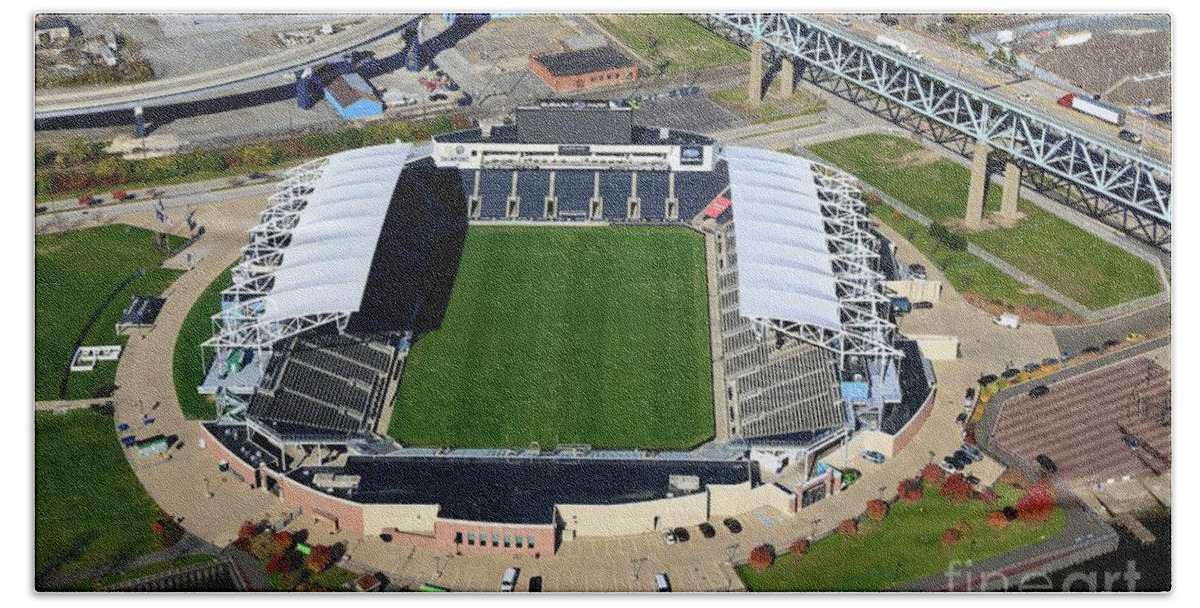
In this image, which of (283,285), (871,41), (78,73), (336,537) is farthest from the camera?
(78,73)

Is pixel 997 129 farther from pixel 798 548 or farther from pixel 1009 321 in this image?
pixel 798 548

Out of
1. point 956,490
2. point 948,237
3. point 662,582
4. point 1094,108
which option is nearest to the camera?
point 662,582

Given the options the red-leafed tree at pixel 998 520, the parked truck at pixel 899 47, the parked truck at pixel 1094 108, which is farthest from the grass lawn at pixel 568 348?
the parked truck at pixel 1094 108

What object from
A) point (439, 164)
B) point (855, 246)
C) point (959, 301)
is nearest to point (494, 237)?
point (439, 164)

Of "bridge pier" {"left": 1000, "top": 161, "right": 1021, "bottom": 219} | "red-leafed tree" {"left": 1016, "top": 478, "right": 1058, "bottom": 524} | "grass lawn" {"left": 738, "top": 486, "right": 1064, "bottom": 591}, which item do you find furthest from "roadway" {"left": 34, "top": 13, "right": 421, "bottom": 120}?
"red-leafed tree" {"left": 1016, "top": 478, "right": 1058, "bottom": 524}

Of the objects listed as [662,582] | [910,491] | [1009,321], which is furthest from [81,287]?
[1009,321]

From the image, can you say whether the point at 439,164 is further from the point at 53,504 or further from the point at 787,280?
the point at 53,504
